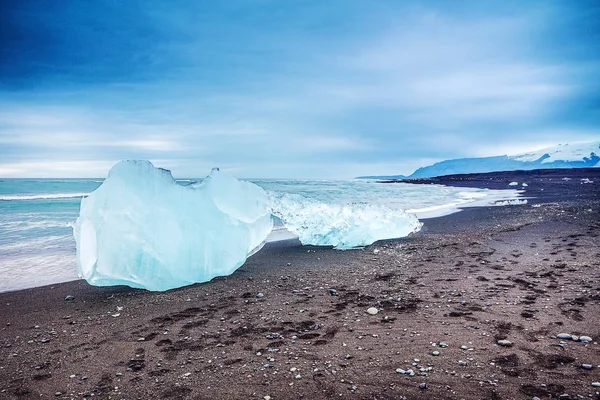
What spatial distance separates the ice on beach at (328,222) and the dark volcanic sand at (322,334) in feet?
7.51

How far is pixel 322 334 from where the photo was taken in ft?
15.3

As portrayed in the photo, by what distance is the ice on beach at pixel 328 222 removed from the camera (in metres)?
10.4

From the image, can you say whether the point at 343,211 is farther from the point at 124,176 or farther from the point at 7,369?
the point at 7,369

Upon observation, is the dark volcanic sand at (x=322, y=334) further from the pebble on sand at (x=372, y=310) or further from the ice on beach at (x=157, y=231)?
the ice on beach at (x=157, y=231)

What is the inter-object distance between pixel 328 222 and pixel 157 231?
188 inches

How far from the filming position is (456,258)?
8.55m

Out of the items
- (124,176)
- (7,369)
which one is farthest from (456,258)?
(7,369)

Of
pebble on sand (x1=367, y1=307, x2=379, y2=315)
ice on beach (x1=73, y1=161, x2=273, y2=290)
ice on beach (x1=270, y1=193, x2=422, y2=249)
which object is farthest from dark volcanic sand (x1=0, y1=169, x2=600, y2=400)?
ice on beach (x1=270, y1=193, x2=422, y2=249)

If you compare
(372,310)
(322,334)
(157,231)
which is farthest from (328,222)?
(322,334)

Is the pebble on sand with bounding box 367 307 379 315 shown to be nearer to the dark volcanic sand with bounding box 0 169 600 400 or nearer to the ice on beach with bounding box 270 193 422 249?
the dark volcanic sand with bounding box 0 169 600 400

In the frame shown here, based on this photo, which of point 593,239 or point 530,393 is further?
point 593,239

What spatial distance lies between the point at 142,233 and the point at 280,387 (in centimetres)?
461

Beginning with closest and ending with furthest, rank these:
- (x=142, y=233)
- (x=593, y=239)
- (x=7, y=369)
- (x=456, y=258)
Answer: (x=7, y=369), (x=142, y=233), (x=456, y=258), (x=593, y=239)

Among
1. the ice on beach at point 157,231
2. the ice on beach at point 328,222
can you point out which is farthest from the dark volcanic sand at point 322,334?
the ice on beach at point 328,222
